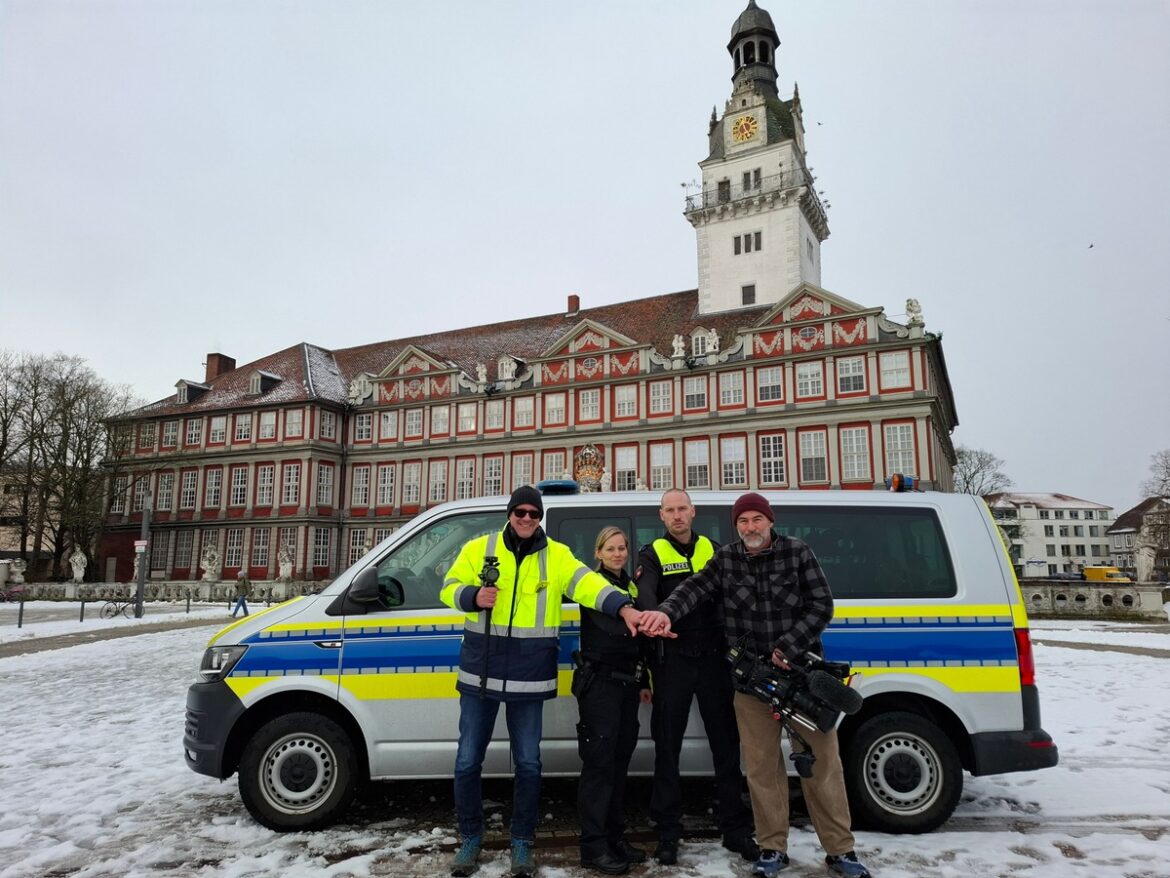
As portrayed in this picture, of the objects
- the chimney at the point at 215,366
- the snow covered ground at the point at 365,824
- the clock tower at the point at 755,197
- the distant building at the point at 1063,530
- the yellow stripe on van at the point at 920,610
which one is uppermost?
the clock tower at the point at 755,197

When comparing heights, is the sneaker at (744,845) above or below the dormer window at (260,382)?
below

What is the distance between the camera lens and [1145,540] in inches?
1868

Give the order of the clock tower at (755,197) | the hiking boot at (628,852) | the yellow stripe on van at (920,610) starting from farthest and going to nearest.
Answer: the clock tower at (755,197) → the yellow stripe on van at (920,610) → the hiking boot at (628,852)

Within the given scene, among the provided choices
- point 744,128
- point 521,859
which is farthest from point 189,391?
point 521,859

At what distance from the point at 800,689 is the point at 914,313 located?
3441 centimetres

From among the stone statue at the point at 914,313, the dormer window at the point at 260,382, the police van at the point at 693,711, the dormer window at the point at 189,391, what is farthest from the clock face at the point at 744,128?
the police van at the point at 693,711

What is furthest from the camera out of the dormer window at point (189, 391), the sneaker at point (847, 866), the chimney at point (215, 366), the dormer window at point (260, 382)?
the chimney at point (215, 366)

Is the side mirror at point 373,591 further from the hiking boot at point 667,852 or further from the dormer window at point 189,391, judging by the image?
the dormer window at point 189,391

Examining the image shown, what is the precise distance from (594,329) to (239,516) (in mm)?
24542

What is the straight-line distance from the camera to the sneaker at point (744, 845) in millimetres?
4355

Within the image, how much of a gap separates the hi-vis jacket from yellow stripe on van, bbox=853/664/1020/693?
6.29ft

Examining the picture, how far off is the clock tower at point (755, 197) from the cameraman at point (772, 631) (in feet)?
128

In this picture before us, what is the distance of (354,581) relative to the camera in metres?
5.02

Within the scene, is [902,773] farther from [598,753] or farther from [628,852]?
[598,753]
